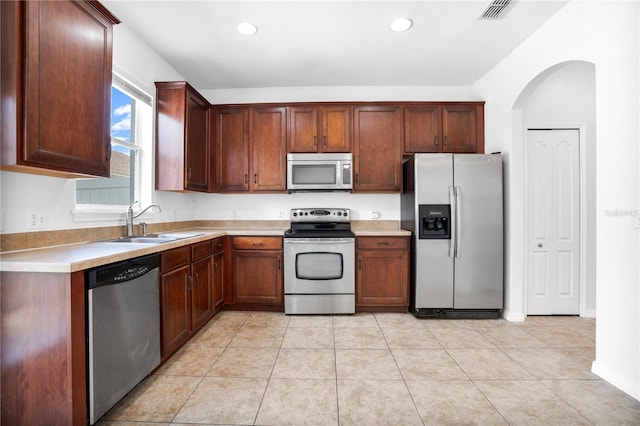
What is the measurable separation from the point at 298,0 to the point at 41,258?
234 cm

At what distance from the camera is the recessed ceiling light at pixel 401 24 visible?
8.08 feet

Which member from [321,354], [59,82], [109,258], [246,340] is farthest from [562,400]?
[59,82]

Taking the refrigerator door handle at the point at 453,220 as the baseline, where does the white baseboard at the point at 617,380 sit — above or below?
below

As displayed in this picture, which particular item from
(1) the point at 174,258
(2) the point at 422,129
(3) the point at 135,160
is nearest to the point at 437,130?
(2) the point at 422,129

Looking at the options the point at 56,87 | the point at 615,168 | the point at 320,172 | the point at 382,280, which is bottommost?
the point at 382,280

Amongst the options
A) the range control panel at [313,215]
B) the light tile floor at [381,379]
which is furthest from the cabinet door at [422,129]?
the light tile floor at [381,379]

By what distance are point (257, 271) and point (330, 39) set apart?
249 cm

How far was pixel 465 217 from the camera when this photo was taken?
3072 millimetres

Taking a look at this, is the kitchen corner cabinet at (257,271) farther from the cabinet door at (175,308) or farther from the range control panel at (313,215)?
the cabinet door at (175,308)

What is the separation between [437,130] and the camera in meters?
3.54

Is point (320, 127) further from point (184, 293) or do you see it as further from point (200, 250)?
point (184, 293)

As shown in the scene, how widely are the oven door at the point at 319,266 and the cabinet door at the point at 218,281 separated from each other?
0.71 meters

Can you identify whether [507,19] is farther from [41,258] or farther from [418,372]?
[41,258]

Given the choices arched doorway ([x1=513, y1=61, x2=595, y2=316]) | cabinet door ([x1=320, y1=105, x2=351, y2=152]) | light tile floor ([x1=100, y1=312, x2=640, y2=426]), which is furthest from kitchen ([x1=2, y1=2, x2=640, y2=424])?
cabinet door ([x1=320, y1=105, x2=351, y2=152])
